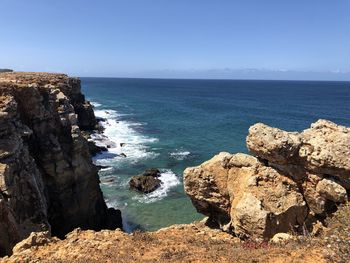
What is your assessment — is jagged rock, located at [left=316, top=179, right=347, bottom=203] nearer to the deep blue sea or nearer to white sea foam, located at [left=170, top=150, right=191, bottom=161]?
the deep blue sea

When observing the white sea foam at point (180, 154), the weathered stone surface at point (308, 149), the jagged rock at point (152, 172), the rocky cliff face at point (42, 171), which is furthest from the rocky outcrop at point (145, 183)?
the weathered stone surface at point (308, 149)

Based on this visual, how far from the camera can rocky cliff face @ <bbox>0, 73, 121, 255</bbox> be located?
1997 cm

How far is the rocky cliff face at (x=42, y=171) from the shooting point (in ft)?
65.5

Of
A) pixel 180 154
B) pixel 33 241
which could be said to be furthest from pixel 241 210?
pixel 180 154

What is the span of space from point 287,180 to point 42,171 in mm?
17051

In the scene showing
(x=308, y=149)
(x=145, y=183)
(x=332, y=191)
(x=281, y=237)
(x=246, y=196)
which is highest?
(x=308, y=149)

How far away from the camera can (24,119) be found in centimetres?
2602

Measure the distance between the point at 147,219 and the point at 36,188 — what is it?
15.2 meters

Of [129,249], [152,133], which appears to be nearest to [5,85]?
[129,249]

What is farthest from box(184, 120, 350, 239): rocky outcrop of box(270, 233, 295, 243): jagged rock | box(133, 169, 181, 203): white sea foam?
box(133, 169, 181, 203): white sea foam

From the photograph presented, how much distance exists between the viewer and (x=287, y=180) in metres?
16.4

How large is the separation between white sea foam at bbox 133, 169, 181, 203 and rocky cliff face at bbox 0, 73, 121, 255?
7633mm

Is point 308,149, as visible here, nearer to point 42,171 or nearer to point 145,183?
point 42,171

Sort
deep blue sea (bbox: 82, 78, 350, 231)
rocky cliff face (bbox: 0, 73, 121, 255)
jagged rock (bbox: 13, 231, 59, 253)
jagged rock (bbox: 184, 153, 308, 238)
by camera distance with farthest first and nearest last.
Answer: deep blue sea (bbox: 82, 78, 350, 231) < rocky cliff face (bbox: 0, 73, 121, 255) < jagged rock (bbox: 184, 153, 308, 238) < jagged rock (bbox: 13, 231, 59, 253)
